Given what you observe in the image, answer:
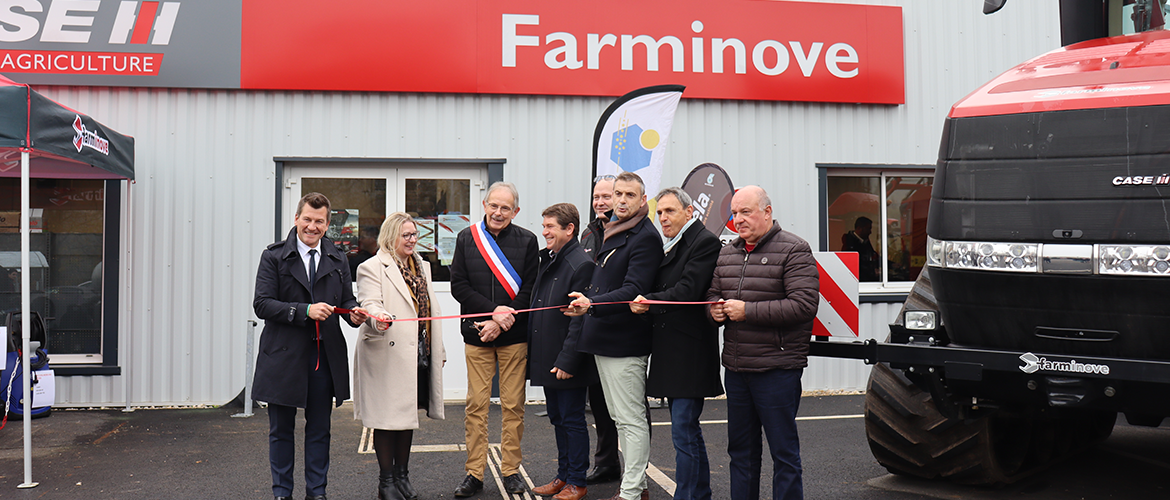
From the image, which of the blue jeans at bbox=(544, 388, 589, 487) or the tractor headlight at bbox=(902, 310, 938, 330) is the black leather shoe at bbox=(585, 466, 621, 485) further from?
the tractor headlight at bbox=(902, 310, 938, 330)

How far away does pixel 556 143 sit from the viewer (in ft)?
27.0

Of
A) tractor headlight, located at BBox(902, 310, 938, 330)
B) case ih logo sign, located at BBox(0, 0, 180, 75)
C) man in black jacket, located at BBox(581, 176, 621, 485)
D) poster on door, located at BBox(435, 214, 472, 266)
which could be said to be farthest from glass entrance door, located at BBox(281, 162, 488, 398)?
tractor headlight, located at BBox(902, 310, 938, 330)

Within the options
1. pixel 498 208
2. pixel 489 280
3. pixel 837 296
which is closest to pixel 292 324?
pixel 489 280

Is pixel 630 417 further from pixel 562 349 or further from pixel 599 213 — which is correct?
pixel 599 213

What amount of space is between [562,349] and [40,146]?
12.5 feet

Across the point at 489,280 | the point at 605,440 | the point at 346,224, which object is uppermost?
the point at 346,224

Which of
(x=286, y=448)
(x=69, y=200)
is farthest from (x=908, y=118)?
(x=69, y=200)

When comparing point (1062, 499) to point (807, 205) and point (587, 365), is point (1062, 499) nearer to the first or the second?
point (587, 365)

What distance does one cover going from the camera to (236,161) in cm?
782

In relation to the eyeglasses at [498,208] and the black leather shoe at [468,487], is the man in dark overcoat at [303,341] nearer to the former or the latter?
the black leather shoe at [468,487]

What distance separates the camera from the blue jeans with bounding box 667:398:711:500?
13.6 feet

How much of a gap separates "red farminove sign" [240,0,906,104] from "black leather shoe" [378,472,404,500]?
442cm

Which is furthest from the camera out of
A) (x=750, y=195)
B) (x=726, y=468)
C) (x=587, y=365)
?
(x=726, y=468)

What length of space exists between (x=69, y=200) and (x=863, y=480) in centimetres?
752
